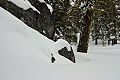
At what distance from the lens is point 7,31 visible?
180 inches

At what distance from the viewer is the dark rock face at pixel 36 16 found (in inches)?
242

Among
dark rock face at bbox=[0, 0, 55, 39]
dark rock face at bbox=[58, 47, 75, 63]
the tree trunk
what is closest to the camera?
dark rock face at bbox=[0, 0, 55, 39]

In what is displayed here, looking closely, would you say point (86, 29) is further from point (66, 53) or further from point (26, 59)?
point (26, 59)

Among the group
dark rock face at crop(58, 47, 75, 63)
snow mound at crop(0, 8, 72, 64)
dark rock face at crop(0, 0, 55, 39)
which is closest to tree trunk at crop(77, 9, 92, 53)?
dark rock face at crop(0, 0, 55, 39)

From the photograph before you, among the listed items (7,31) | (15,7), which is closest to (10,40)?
(7,31)

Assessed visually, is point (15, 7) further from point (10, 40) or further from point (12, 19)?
point (10, 40)

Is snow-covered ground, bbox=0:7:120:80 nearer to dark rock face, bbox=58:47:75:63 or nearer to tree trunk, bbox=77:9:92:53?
dark rock face, bbox=58:47:75:63

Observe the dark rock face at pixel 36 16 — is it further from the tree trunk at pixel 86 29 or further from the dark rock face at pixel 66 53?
the tree trunk at pixel 86 29

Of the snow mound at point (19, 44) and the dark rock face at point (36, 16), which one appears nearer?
the snow mound at point (19, 44)

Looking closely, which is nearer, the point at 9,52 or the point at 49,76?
the point at 49,76

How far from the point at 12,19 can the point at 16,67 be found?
188 centimetres

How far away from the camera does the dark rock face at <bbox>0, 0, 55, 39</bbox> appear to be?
616 centimetres

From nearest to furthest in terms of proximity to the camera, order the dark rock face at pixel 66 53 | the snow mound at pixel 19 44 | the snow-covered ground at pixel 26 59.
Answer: the snow-covered ground at pixel 26 59
the snow mound at pixel 19 44
the dark rock face at pixel 66 53

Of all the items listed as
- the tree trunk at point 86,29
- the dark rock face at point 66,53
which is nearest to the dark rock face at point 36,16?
the dark rock face at point 66,53
